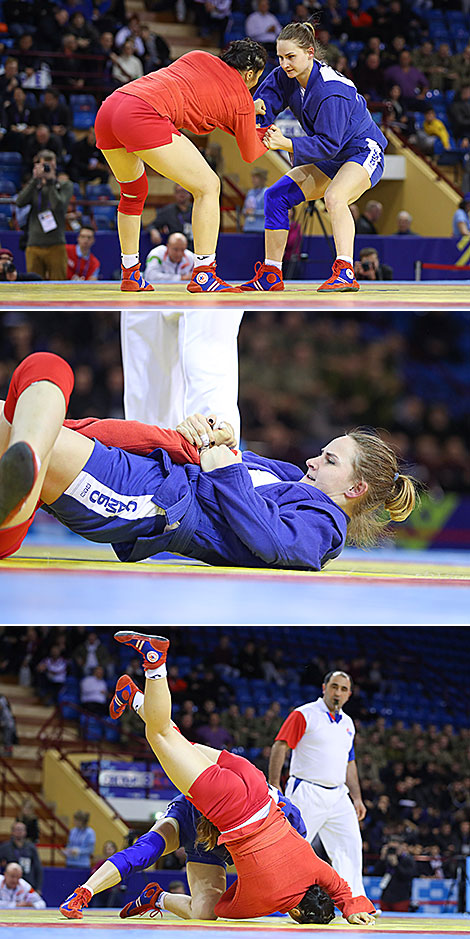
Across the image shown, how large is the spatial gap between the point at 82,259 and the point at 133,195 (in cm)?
433

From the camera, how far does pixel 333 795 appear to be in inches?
233

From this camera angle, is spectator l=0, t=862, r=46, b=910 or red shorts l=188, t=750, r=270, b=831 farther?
spectator l=0, t=862, r=46, b=910

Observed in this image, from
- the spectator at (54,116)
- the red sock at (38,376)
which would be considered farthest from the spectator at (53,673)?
the red sock at (38,376)

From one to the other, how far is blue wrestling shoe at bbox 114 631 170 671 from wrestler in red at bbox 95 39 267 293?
1.72 m

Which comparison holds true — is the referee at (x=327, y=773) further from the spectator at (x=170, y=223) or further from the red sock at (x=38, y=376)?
the spectator at (x=170, y=223)

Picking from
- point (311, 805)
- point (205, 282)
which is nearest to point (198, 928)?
point (205, 282)

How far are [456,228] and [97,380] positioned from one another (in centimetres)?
371

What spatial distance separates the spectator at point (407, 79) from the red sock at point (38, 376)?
1056cm

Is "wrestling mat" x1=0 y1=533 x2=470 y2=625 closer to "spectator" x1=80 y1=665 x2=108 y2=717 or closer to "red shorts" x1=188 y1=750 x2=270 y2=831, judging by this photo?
"red shorts" x1=188 y1=750 x2=270 y2=831

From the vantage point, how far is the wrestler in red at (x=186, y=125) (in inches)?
175

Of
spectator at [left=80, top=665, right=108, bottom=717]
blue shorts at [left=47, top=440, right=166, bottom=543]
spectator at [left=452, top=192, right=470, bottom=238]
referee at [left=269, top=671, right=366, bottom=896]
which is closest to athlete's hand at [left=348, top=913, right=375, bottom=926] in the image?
blue shorts at [left=47, top=440, right=166, bottom=543]

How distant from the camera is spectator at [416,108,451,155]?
41.8 ft

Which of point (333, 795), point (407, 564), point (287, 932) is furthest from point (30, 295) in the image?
point (333, 795)

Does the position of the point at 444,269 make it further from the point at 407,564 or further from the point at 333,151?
the point at 407,564
